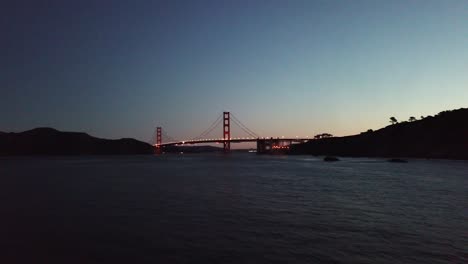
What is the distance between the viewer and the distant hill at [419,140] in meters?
101

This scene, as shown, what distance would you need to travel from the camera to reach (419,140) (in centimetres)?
11706

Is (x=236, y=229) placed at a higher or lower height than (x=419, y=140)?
lower

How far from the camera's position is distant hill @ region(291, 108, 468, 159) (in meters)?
101

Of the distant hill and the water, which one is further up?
the distant hill

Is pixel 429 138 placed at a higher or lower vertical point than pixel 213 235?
higher

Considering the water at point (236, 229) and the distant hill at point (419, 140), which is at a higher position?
A: the distant hill at point (419, 140)

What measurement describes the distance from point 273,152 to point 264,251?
176 m

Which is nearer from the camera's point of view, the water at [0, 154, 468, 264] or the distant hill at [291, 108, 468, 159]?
the water at [0, 154, 468, 264]

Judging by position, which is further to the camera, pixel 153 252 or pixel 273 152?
pixel 273 152

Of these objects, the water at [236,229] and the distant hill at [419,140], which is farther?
the distant hill at [419,140]

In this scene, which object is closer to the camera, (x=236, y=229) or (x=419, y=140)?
(x=236, y=229)

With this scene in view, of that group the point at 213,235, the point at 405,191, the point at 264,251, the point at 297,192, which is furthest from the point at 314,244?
the point at 405,191

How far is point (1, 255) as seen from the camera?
35.0 feet

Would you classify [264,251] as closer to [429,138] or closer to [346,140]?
[429,138]
